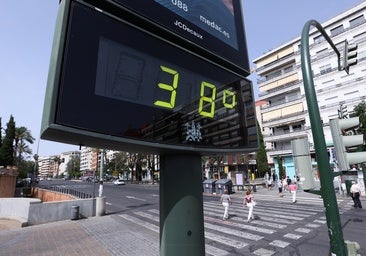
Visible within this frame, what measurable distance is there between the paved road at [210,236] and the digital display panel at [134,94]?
602cm

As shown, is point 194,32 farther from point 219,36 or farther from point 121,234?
point 121,234

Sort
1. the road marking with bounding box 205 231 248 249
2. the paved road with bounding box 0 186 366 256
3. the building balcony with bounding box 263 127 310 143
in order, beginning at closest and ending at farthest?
the paved road with bounding box 0 186 366 256
the road marking with bounding box 205 231 248 249
the building balcony with bounding box 263 127 310 143

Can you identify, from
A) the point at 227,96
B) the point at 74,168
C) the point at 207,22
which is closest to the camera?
the point at 227,96

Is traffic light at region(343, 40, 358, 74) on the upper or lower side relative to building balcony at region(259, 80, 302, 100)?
lower

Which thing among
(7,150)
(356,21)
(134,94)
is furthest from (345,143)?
(7,150)

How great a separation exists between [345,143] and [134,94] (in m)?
4.13

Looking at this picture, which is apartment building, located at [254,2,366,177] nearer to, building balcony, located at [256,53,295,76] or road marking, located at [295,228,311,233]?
building balcony, located at [256,53,295,76]

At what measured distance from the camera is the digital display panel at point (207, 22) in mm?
2865

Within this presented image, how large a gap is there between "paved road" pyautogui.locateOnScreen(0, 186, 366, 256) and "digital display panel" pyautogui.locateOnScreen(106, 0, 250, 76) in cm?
621

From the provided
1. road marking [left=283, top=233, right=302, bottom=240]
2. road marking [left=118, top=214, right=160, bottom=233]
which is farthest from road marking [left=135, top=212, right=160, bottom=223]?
road marking [left=283, top=233, right=302, bottom=240]

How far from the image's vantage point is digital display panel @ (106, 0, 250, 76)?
9.40 feet

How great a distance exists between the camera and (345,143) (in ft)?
15.4

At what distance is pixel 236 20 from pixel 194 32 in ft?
4.15

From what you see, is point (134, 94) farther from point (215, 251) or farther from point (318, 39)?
point (318, 39)
